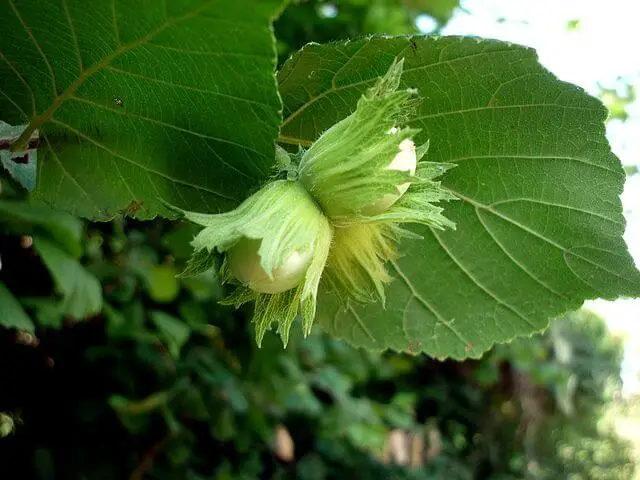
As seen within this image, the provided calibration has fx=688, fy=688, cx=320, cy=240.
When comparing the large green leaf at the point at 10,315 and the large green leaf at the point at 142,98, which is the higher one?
the large green leaf at the point at 142,98

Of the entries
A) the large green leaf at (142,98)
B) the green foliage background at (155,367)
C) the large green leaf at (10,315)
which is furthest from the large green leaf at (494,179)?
the green foliage background at (155,367)

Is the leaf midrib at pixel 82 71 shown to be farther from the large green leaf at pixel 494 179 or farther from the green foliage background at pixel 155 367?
the green foliage background at pixel 155 367

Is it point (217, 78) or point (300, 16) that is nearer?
point (217, 78)

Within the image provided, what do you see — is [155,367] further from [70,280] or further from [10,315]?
[10,315]

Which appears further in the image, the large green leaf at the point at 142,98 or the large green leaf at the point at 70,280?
the large green leaf at the point at 70,280

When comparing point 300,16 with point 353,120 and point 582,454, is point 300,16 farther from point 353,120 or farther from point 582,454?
point 582,454

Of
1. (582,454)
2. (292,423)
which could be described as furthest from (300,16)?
(582,454)

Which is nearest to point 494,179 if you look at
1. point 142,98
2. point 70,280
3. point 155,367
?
point 142,98
